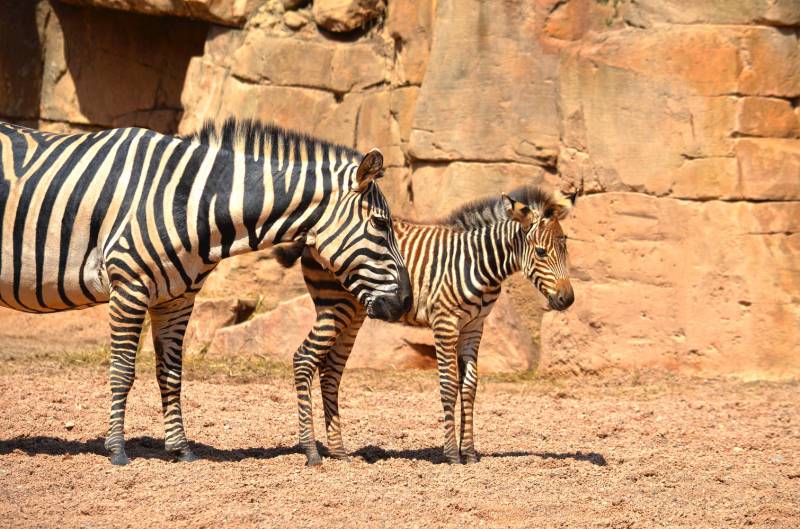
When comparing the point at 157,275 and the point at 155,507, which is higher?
the point at 157,275

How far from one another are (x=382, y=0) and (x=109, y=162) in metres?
7.18

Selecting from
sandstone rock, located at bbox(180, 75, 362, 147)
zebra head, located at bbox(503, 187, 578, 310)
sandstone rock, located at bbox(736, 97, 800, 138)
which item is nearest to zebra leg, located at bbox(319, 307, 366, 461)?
zebra head, located at bbox(503, 187, 578, 310)

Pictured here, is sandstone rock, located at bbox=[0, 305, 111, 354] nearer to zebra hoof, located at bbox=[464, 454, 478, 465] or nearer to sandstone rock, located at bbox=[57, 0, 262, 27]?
sandstone rock, located at bbox=[57, 0, 262, 27]

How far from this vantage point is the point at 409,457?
28.1 ft

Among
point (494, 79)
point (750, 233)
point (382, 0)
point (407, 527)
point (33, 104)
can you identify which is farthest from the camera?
point (33, 104)

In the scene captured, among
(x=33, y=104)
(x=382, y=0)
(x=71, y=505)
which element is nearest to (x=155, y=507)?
(x=71, y=505)

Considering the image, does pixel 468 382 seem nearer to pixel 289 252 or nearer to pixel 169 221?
pixel 289 252

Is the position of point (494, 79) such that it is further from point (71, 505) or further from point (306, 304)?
point (71, 505)

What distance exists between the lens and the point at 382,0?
14.5 m

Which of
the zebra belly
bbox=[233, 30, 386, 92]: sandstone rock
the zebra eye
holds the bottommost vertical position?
the zebra belly

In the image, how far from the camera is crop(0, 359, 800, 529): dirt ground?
6828 millimetres

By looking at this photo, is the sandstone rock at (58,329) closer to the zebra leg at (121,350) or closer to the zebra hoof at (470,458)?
the zebra leg at (121,350)

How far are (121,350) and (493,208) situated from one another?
9.86 feet

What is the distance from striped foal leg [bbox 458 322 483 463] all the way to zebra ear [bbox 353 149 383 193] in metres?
1.50
